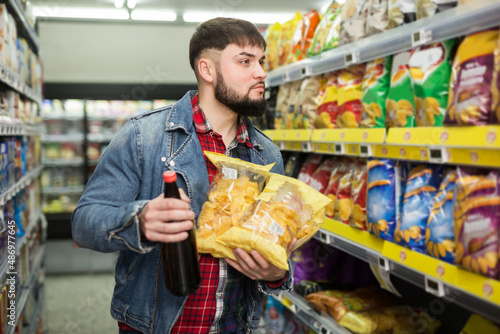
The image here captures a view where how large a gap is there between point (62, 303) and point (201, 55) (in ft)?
12.1

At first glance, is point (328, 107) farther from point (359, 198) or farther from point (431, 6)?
point (431, 6)

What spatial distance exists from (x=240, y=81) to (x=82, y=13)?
628 cm

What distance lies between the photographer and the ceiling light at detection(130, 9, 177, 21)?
7109 mm

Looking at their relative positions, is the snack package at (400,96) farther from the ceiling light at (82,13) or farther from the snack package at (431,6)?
the ceiling light at (82,13)

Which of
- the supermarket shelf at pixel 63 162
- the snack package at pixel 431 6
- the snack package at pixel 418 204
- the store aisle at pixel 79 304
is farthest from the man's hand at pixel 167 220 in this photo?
the supermarket shelf at pixel 63 162

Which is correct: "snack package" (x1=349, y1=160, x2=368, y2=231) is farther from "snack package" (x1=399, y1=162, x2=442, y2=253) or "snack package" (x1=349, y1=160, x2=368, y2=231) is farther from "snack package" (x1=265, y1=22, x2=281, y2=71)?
"snack package" (x1=265, y1=22, x2=281, y2=71)

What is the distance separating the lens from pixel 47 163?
7402 millimetres

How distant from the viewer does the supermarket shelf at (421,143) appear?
1.34 meters

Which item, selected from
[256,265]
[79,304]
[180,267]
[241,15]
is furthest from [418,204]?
[241,15]

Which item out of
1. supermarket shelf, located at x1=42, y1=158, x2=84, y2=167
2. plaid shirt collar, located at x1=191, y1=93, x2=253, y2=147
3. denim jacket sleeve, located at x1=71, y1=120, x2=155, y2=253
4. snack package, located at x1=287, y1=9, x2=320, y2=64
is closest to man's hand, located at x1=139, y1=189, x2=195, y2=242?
denim jacket sleeve, located at x1=71, y1=120, x2=155, y2=253

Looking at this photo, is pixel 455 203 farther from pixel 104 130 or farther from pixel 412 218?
pixel 104 130

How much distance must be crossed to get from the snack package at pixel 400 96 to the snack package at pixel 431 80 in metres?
0.07

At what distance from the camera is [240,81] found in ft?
5.70

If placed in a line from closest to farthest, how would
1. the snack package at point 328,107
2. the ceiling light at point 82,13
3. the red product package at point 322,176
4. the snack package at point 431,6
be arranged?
the snack package at point 431,6 < the snack package at point 328,107 < the red product package at point 322,176 < the ceiling light at point 82,13
